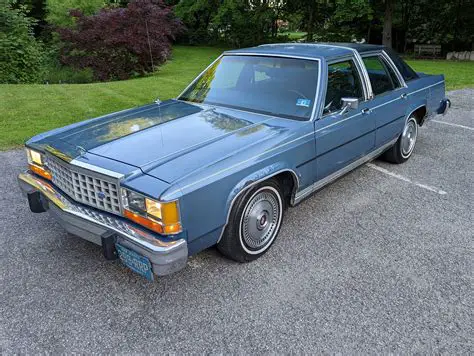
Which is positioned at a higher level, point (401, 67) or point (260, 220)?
point (401, 67)

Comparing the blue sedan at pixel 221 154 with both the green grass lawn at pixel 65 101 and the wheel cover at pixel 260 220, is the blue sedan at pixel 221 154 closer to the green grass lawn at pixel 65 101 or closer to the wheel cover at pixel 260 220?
the wheel cover at pixel 260 220

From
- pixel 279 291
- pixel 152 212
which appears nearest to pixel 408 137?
pixel 279 291

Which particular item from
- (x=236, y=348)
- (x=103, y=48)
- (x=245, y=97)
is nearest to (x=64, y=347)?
(x=236, y=348)

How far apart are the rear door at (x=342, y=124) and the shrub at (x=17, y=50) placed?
11.4m

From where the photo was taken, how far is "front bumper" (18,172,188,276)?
2.48 meters

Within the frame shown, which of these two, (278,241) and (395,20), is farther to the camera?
(395,20)

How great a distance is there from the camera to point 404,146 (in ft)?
17.6

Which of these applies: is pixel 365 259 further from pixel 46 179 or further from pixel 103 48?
pixel 103 48

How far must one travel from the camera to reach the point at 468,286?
2.97 metres

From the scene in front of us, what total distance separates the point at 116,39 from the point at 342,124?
1086 cm

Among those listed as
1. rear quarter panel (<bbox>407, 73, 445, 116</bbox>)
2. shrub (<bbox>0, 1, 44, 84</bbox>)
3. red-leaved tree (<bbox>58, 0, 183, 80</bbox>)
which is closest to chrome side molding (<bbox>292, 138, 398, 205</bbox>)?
rear quarter panel (<bbox>407, 73, 445, 116</bbox>)

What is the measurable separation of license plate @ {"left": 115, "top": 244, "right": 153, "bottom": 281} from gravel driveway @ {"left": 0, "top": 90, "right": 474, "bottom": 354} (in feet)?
1.15

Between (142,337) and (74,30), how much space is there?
1329 centimetres

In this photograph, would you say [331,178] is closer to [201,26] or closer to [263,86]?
[263,86]
